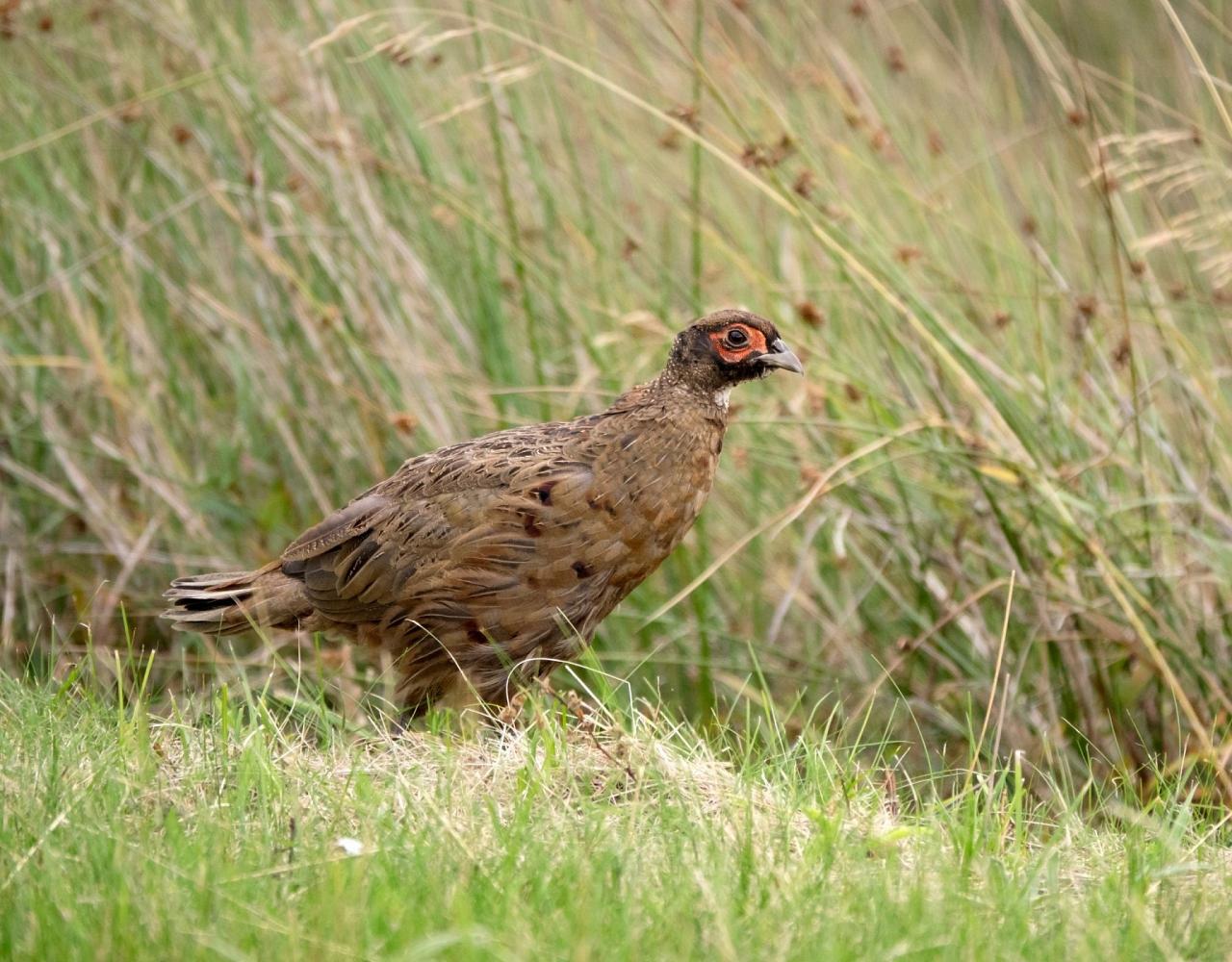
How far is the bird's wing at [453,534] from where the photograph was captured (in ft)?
14.9

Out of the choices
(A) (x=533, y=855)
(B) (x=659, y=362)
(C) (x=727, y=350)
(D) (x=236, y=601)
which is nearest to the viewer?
(A) (x=533, y=855)

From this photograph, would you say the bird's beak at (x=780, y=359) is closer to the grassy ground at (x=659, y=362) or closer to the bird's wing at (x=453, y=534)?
the grassy ground at (x=659, y=362)

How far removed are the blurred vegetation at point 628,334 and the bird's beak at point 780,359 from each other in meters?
0.26

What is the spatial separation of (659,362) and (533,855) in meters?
3.22

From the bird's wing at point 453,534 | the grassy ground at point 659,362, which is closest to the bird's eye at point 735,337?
the grassy ground at point 659,362

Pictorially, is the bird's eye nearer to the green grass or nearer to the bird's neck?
the bird's neck

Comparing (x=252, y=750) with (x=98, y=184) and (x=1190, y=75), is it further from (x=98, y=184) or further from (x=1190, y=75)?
(x=1190, y=75)

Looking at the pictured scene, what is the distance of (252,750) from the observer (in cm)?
343

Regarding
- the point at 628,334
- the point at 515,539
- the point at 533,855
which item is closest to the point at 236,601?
the point at 515,539

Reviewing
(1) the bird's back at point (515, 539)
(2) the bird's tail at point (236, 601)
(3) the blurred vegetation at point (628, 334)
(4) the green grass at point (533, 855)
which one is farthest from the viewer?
(3) the blurred vegetation at point (628, 334)

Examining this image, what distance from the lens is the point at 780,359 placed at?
15.1ft

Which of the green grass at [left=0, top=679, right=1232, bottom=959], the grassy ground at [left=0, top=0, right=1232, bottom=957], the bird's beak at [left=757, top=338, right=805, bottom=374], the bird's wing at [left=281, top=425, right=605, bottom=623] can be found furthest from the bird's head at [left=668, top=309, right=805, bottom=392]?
the green grass at [left=0, top=679, right=1232, bottom=959]

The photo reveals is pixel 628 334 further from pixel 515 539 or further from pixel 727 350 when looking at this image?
pixel 515 539

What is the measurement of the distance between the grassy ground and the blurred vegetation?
0.07ft
